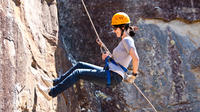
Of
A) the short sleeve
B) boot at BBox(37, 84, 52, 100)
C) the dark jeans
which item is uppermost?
the short sleeve

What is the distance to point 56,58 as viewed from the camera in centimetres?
618

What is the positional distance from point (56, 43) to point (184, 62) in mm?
2758

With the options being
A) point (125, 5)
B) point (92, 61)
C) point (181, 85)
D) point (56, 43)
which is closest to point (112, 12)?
point (125, 5)

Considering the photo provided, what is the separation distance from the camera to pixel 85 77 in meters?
4.77

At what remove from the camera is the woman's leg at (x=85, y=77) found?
4.71m

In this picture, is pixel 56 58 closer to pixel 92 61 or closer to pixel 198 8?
pixel 92 61

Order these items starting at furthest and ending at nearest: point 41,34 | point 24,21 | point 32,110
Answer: point 41,34 → point 24,21 → point 32,110

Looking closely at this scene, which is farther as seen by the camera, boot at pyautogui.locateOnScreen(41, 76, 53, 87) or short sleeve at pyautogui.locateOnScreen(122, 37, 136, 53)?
boot at pyautogui.locateOnScreen(41, 76, 53, 87)

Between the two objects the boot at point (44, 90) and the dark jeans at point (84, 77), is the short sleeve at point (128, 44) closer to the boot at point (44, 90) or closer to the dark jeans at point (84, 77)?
the dark jeans at point (84, 77)

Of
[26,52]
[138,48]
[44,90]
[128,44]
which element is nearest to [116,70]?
[128,44]

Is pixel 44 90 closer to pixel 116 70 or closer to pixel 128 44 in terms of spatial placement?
pixel 116 70

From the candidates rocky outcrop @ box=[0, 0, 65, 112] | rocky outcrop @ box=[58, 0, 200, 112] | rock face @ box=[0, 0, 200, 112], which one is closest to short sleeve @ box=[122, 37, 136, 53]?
rocky outcrop @ box=[0, 0, 65, 112]

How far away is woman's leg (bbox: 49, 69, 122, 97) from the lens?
4715 millimetres

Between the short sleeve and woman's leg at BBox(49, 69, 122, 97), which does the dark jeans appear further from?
the short sleeve
